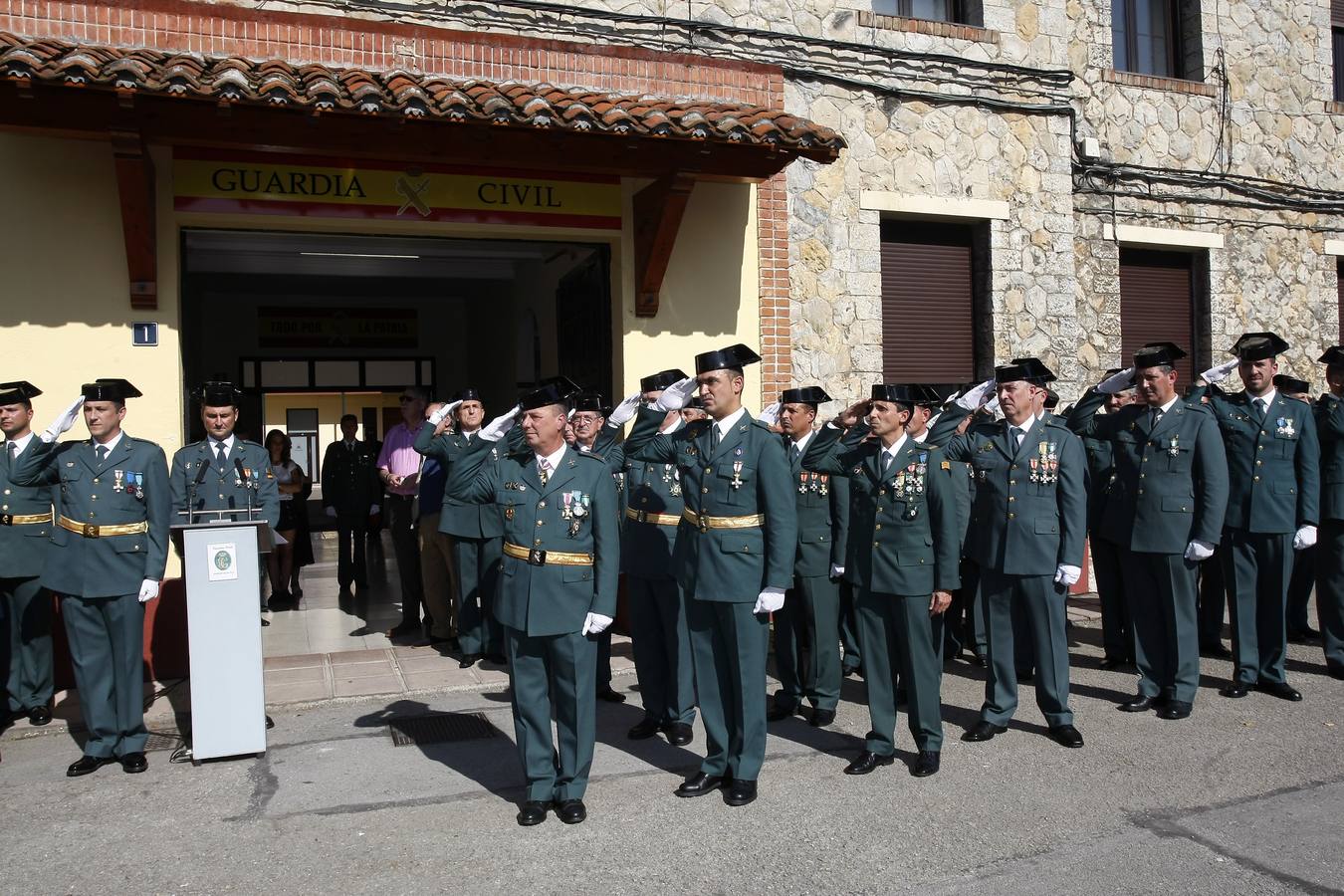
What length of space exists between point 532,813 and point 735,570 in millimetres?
1417

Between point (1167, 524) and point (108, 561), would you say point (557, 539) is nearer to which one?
point (108, 561)

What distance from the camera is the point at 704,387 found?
16.5 feet

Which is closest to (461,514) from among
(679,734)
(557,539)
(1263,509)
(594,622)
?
(679,734)

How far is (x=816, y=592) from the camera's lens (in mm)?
6309

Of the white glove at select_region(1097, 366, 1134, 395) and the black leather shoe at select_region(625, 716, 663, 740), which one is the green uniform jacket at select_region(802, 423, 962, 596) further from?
the white glove at select_region(1097, 366, 1134, 395)

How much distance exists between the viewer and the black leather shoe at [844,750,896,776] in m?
5.17

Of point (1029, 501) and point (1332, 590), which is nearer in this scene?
point (1029, 501)

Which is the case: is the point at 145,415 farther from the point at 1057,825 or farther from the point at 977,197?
the point at 977,197

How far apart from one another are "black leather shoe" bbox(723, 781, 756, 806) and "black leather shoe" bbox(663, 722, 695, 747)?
0.96 meters

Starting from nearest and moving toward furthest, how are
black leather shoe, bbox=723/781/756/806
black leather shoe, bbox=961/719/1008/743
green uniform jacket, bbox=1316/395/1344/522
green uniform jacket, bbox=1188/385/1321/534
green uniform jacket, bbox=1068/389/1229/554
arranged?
black leather shoe, bbox=723/781/756/806 → black leather shoe, bbox=961/719/1008/743 → green uniform jacket, bbox=1068/389/1229/554 → green uniform jacket, bbox=1188/385/1321/534 → green uniform jacket, bbox=1316/395/1344/522

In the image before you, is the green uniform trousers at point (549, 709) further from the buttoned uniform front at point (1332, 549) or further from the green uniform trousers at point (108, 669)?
the buttoned uniform front at point (1332, 549)

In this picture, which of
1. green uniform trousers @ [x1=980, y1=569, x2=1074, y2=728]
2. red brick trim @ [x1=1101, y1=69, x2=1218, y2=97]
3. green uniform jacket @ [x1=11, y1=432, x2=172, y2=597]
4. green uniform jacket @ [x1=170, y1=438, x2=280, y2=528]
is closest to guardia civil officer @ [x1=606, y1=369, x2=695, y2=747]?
green uniform trousers @ [x1=980, y1=569, x2=1074, y2=728]

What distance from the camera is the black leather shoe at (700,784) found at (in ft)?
16.0

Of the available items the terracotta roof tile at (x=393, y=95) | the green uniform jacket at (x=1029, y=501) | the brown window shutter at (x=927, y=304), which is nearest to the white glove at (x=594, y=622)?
the green uniform jacket at (x=1029, y=501)
